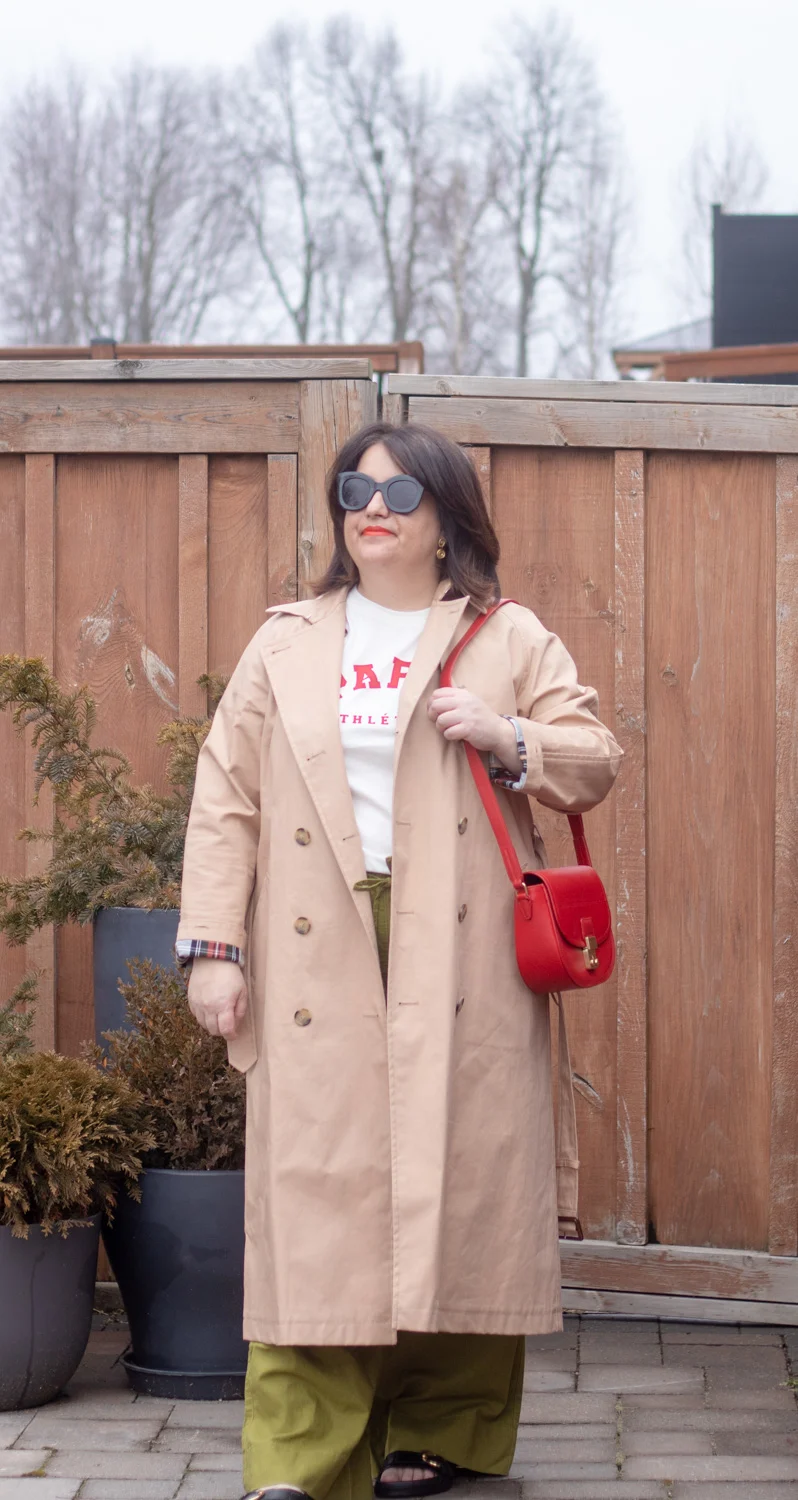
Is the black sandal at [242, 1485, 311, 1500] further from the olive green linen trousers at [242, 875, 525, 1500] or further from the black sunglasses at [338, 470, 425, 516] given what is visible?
the black sunglasses at [338, 470, 425, 516]

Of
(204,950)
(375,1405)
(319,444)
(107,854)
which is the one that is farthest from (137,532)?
(375,1405)

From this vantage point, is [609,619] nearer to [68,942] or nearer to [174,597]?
[174,597]

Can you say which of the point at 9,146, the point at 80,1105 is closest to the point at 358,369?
the point at 80,1105

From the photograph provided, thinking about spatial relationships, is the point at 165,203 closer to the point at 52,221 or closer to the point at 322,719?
the point at 52,221

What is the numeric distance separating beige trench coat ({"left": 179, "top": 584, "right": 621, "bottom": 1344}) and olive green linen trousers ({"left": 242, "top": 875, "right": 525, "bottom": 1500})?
0.10 m

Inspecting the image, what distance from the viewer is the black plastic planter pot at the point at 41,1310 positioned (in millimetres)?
3305

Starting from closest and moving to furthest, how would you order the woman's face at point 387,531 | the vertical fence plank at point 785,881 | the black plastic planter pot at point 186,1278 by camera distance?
the woman's face at point 387,531 < the black plastic planter pot at point 186,1278 < the vertical fence plank at point 785,881

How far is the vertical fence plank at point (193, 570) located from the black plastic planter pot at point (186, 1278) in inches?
50.9

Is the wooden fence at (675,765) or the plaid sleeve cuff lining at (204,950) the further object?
the wooden fence at (675,765)

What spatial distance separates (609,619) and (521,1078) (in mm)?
1532

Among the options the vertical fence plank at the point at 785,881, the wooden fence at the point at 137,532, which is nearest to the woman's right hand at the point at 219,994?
the wooden fence at the point at 137,532

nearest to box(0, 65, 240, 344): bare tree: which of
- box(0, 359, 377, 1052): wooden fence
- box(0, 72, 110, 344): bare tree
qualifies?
box(0, 72, 110, 344): bare tree

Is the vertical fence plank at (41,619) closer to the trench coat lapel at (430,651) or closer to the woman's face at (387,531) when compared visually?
the woman's face at (387,531)

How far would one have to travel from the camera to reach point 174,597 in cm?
419
